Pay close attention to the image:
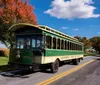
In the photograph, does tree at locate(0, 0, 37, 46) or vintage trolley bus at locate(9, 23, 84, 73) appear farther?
tree at locate(0, 0, 37, 46)

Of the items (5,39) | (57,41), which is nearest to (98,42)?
(5,39)

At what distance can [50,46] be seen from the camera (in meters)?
15.6

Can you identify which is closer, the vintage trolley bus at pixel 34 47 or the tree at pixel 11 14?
the vintage trolley bus at pixel 34 47

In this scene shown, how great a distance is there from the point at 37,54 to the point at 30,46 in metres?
1.07

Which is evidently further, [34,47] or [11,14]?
[11,14]

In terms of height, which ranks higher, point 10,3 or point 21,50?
point 10,3

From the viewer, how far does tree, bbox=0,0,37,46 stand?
27.5m

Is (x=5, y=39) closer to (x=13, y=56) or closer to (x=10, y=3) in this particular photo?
(x=10, y=3)

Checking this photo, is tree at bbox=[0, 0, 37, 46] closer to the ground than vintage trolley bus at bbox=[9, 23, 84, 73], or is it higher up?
higher up

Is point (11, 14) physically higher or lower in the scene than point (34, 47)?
higher

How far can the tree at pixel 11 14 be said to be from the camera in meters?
27.5

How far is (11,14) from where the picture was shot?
2770 cm

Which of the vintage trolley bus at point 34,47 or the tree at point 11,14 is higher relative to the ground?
the tree at point 11,14

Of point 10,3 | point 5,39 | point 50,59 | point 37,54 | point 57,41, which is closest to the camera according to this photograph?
point 37,54
